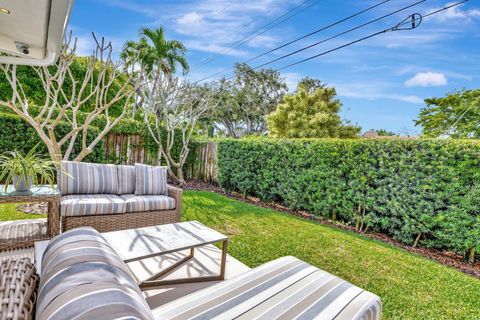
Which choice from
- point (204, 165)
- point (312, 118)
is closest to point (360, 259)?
point (204, 165)

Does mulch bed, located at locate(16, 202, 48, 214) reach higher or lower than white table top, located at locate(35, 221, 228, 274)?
lower

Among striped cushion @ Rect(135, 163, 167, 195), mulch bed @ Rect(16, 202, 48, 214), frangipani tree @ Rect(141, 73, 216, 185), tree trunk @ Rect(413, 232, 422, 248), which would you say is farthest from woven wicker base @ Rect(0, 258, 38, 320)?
frangipani tree @ Rect(141, 73, 216, 185)

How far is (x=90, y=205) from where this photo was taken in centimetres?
329

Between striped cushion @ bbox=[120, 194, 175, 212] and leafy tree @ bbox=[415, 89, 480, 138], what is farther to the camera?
leafy tree @ bbox=[415, 89, 480, 138]

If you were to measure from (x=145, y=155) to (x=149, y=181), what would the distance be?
4.58 m

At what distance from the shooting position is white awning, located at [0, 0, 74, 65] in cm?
142

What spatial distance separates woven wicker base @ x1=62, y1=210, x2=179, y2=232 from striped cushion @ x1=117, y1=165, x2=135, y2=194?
0.59 m

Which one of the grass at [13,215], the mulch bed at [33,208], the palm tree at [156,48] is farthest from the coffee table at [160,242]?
the palm tree at [156,48]

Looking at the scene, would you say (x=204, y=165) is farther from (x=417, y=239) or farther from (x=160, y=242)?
(x=160, y=242)

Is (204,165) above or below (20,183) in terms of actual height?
below

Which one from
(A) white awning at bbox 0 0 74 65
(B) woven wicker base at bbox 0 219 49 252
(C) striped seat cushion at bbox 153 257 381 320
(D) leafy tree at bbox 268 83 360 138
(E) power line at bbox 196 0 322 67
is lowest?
(B) woven wicker base at bbox 0 219 49 252

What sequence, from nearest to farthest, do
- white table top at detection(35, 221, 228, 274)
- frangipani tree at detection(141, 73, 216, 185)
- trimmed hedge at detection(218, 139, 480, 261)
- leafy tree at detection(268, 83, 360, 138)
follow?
white table top at detection(35, 221, 228, 274)
trimmed hedge at detection(218, 139, 480, 261)
frangipani tree at detection(141, 73, 216, 185)
leafy tree at detection(268, 83, 360, 138)

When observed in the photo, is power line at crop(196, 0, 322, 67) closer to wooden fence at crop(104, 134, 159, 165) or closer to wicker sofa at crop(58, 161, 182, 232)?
wooden fence at crop(104, 134, 159, 165)

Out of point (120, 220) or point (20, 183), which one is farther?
point (120, 220)
